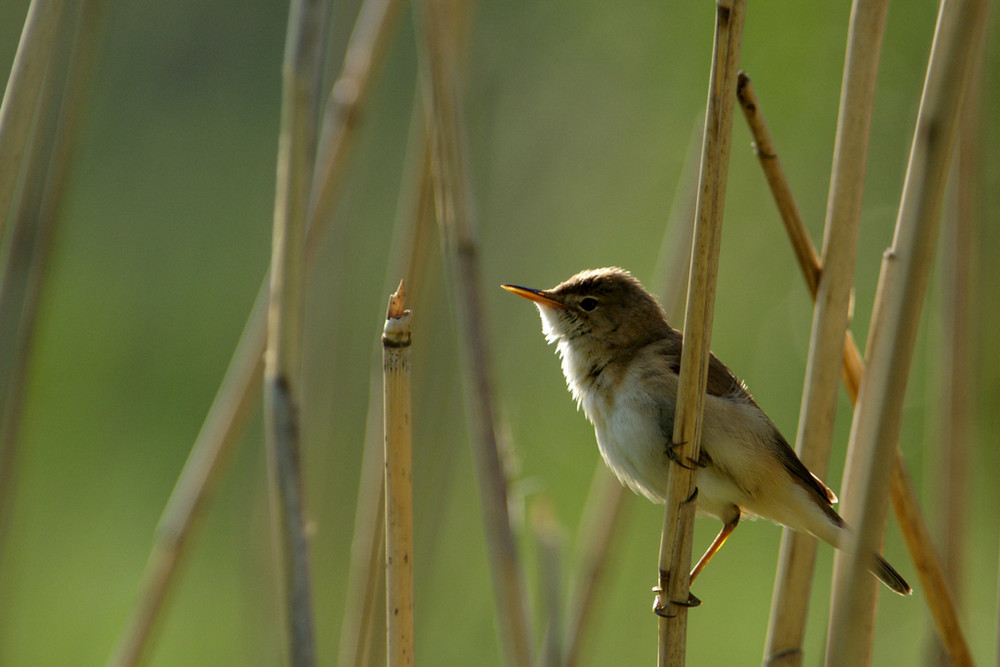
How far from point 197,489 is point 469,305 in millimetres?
940

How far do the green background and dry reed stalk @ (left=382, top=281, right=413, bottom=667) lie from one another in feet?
5.60

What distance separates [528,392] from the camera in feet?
20.0

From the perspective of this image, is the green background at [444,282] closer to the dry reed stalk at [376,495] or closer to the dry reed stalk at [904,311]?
the dry reed stalk at [376,495]

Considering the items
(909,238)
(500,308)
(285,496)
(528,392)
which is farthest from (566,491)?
(909,238)

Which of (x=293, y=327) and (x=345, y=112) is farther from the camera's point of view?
(x=345, y=112)

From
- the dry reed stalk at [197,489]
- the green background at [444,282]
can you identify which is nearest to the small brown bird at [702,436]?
the dry reed stalk at [197,489]

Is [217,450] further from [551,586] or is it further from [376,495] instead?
[551,586]

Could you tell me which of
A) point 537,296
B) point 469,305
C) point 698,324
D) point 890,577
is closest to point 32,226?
point 469,305

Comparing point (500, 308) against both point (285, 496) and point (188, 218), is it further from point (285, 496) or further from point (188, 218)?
point (285, 496)

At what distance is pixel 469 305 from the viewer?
2.20 metres

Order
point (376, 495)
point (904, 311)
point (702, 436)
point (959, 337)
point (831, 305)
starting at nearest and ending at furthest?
point (904, 311) → point (831, 305) → point (702, 436) → point (376, 495) → point (959, 337)

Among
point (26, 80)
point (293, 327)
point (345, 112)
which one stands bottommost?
point (293, 327)

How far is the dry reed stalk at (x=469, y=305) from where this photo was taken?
217cm

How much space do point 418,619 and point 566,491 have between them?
7.49ft
